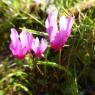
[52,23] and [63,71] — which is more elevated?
[52,23]

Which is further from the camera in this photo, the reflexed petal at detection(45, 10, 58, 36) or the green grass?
the green grass

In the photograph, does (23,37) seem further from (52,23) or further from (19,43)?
(52,23)

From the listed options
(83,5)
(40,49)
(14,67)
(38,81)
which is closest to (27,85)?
(38,81)

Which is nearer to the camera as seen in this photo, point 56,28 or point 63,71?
point 56,28

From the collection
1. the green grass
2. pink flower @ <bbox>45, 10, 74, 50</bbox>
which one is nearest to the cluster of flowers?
pink flower @ <bbox>45, 10, 74, 50</bbox>

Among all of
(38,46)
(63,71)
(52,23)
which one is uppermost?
(52,23)

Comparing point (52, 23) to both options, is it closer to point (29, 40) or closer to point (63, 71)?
point (29, 40)

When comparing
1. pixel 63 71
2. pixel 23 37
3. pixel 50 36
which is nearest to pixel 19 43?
pixel 23 37

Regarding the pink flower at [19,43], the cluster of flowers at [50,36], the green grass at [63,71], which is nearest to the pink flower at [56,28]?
the cluster of flowers at [50,36]

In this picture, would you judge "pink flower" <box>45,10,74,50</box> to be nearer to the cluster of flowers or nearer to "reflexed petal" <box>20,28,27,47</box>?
the cluster of flowers

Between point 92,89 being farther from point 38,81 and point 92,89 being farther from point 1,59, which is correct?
point 1,59

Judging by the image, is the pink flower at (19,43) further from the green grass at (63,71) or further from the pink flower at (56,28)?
the green grass at (63,71)
